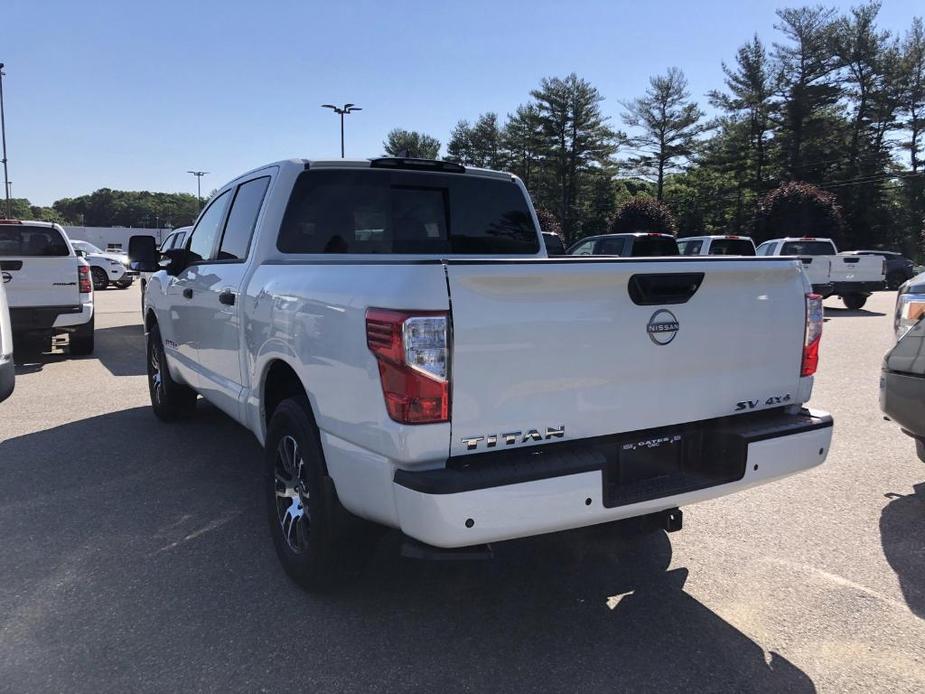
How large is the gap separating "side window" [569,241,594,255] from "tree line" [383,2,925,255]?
87.8 ft

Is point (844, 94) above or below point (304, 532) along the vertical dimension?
above

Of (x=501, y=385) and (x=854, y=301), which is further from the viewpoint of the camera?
(x=854, y=301)

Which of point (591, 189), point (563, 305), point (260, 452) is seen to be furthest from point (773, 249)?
point (591, 189)

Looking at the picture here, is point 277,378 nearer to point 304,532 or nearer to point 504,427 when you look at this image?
point 304,532

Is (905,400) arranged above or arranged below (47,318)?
below

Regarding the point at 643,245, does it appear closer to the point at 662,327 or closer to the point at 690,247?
the point at 690,247

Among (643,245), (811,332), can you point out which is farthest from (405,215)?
(643,245)

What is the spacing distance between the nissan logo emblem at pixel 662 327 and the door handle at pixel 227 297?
239 cm

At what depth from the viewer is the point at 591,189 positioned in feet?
191

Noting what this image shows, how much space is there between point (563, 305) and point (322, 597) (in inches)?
68.4

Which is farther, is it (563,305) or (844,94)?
(844,94)

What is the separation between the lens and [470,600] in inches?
127

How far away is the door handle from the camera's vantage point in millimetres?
4008

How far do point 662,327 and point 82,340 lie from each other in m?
9.78
